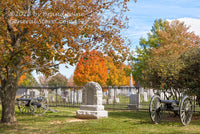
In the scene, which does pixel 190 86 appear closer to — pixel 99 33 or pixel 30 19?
pixel 99 33

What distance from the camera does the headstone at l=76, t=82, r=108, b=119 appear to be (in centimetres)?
1412

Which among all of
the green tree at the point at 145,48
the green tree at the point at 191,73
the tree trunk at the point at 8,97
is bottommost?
the tree trunk at the point at 8,97

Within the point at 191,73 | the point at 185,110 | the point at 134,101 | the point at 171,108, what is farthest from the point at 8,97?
the point at 134,101

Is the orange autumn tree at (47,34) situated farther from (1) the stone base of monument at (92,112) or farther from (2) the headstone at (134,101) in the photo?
(2) the headstone at (134,101)

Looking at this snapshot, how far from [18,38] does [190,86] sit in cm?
890

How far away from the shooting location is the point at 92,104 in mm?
14570

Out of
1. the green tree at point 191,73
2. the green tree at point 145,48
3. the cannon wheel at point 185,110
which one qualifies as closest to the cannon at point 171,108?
the cannon wheel at point 185,110

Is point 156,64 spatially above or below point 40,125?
above

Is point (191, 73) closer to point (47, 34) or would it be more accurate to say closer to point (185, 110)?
point (185, 110)

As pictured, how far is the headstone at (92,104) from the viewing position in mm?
14125

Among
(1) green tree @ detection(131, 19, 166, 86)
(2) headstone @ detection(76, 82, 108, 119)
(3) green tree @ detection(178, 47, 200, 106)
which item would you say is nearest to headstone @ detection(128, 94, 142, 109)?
(3) green tree @ detection(178, 47, 200, 106)

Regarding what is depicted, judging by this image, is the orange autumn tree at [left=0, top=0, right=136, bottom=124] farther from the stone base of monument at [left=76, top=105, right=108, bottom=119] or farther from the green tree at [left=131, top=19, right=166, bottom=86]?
the green tree at [left=131, top=19, right=166, bottom=86]

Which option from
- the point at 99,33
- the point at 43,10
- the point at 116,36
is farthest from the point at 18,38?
the point at 116,36

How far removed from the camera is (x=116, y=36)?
13023 millimetres
